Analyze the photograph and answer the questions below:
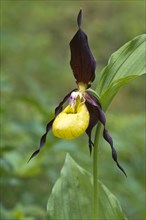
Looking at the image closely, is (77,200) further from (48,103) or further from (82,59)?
(48,103)

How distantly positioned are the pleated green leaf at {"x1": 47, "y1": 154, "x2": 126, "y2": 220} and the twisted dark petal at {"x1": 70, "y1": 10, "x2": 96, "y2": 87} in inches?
14.2

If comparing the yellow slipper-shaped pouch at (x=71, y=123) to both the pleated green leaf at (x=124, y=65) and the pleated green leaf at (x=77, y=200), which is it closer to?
the pleated green leaf at (x=124, y=65)

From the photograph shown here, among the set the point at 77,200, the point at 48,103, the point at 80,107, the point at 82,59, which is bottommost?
the point at 48,103

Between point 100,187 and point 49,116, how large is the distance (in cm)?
58

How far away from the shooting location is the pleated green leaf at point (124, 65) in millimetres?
1375

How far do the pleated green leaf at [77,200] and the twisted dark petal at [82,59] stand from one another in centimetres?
36

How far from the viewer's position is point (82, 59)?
→ 1379 mm

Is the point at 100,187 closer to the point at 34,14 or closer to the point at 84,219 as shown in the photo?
the point at 84,219

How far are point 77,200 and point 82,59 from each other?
46 centimetres

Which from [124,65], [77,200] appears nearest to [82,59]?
[124,65]

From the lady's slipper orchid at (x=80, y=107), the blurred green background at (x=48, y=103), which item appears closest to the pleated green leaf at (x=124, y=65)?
the lady's slipper orchid at (x=80, y=107)

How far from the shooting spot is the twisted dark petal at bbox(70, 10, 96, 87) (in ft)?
4.38

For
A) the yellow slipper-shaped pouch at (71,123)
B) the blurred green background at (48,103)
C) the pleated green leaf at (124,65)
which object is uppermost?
the pleated green leaf at (124,65)

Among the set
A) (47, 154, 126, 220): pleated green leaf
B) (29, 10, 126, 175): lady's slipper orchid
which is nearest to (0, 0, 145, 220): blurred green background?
(47, 154, 126, 220): pleated green leaf
